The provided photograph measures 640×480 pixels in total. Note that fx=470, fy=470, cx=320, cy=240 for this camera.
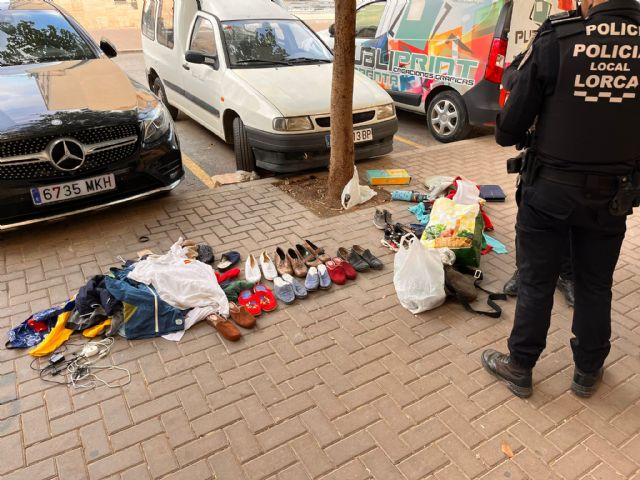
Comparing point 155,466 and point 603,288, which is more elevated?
point 603,288

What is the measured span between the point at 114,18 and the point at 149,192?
19.4 m

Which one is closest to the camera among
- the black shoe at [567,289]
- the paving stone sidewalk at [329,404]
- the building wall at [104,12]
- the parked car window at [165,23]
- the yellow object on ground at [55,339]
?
the paving stone sidewalk at [329,404]

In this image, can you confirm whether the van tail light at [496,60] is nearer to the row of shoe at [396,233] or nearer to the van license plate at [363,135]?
the van license plate at [363,135]

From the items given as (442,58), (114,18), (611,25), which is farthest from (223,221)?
(114,18)

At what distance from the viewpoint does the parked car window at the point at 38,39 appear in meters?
4.78

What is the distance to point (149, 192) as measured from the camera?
4512 mm

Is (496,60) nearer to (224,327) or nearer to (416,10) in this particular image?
(416,10)

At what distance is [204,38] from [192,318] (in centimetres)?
445

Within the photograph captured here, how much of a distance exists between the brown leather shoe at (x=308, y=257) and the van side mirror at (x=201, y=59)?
3073mm

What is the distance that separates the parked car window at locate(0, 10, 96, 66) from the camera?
478 cm

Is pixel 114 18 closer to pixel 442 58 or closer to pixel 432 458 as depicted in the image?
pixel 442 58

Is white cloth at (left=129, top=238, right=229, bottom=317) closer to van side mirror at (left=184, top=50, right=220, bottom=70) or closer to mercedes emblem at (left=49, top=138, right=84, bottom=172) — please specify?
mercedes emblem at (left=49, top=138, right=84, bottom=172)

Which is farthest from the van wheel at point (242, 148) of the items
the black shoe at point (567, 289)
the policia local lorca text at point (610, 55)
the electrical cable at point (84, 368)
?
the policia local lorca text at point (610, 55)

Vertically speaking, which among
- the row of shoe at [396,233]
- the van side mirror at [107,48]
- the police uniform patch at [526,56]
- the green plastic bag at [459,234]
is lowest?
the row of shoe at [396,233]
